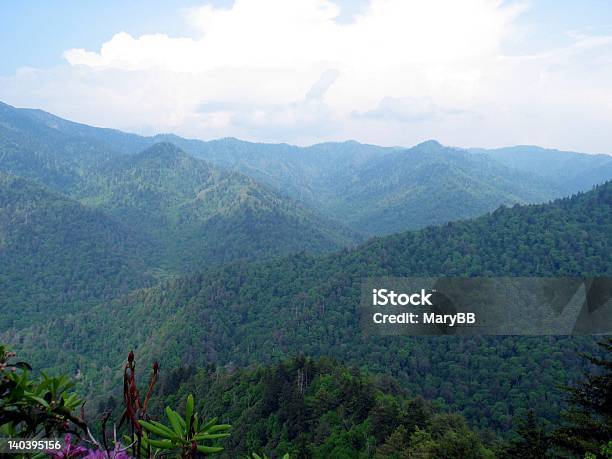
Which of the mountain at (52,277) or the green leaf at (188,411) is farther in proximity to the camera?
the mountain at (52,277)

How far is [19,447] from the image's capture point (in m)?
1.93

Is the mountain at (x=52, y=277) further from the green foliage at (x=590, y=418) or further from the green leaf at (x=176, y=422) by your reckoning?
the green leaf at (x=176, y=422)

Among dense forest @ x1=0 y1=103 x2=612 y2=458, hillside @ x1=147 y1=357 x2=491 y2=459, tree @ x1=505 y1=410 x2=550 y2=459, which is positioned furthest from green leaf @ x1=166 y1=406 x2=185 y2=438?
hillside @ x1=147 y1=357 x2=491 y2=459

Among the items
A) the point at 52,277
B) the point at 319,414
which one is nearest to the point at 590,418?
the point at 319,414

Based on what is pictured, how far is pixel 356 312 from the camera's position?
344 ft

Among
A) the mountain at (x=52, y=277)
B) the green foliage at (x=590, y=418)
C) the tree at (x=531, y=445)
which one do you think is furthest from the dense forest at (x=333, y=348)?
the green foliage at (x=590, y=418)

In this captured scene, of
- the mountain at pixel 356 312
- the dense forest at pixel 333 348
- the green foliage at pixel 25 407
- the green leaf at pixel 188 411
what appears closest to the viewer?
the green leaf at pixel 188 411

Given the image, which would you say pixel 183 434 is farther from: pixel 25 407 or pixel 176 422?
pixel 25 407

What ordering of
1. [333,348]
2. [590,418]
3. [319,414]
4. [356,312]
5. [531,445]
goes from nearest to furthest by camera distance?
1. [590,418]
2. [531,445]
3. [319,414]
4. [333,348]
5. [356,312]

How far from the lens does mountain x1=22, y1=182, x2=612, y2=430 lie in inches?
3292

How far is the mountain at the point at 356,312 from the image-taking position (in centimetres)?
8362

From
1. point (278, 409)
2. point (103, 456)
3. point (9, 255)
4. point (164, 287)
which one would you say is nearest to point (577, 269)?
point (278, 409)

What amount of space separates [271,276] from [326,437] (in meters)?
85.4

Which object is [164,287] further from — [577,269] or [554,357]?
[577,269]
